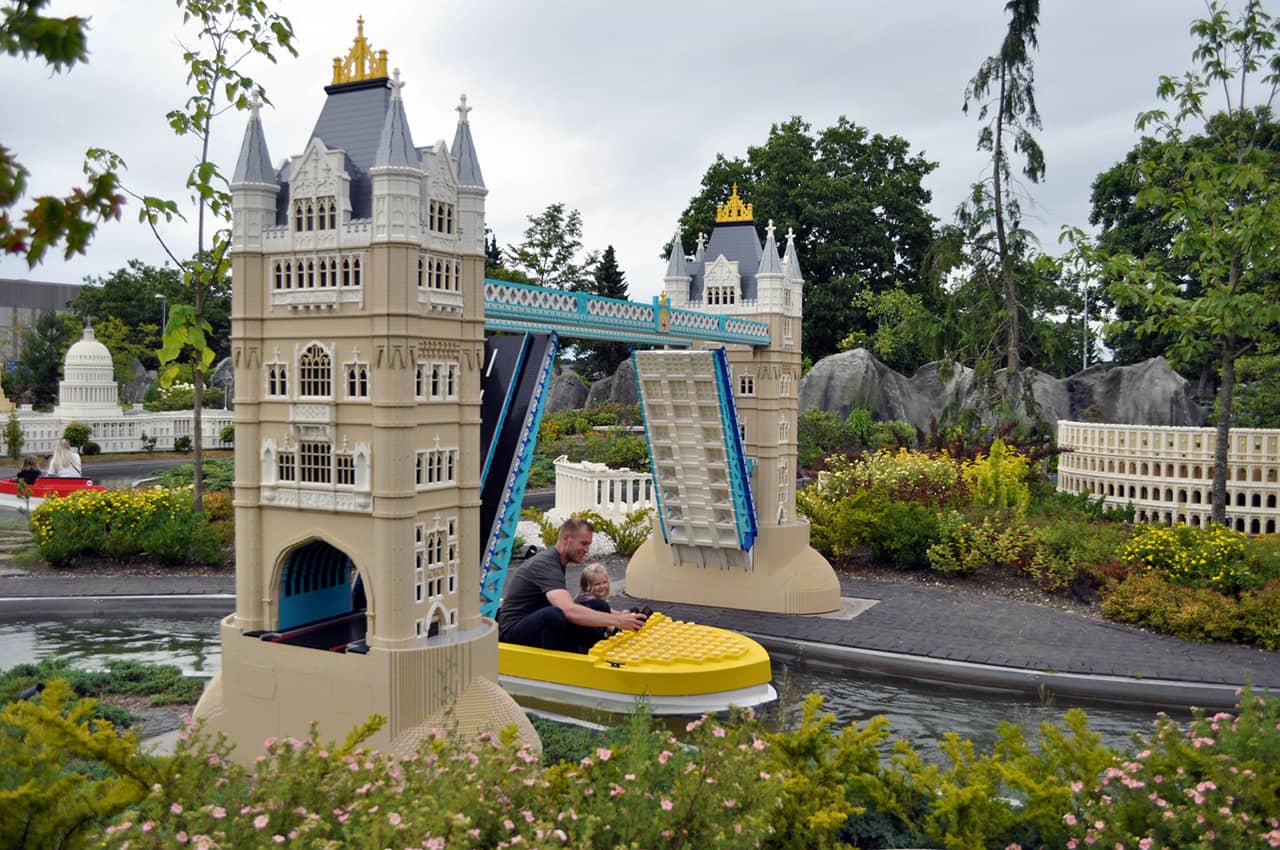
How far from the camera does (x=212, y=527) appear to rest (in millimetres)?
21219

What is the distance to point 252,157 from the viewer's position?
1086cm

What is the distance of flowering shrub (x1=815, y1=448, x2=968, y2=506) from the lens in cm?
2366

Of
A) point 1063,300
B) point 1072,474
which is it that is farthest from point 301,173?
point 1063,300

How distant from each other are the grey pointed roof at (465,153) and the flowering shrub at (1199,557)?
13.8m

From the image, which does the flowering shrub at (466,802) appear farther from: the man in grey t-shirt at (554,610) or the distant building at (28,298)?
the distant building at (28,298)

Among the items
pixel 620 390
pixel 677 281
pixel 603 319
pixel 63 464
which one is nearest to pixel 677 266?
pixel 677 281

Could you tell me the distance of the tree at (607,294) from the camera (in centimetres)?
5203

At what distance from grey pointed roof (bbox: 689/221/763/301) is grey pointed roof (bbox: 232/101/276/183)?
9.59 m

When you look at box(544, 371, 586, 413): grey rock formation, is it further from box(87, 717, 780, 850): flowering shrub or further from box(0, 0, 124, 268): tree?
box(0, 0, 124, 268): tree

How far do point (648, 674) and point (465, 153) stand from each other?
6.54 m

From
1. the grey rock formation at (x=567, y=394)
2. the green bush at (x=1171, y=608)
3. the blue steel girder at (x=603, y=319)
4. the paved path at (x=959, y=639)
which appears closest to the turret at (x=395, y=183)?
the blue steel girder at (x=603, y=319)

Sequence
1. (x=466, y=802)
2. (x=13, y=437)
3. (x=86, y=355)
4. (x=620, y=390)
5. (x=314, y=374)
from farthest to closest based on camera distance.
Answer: (x=620, y=390) < (x=86, y=355) < (x=13, y=437) < (x=314, y=374) < (x=466, y=802)

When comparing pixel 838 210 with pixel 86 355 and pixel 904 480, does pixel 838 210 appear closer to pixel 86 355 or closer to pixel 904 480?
pixel 904 480

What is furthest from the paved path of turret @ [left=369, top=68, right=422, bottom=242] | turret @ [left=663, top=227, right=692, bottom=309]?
turret @ [left=369, top=68, right=422, bottom=242]
